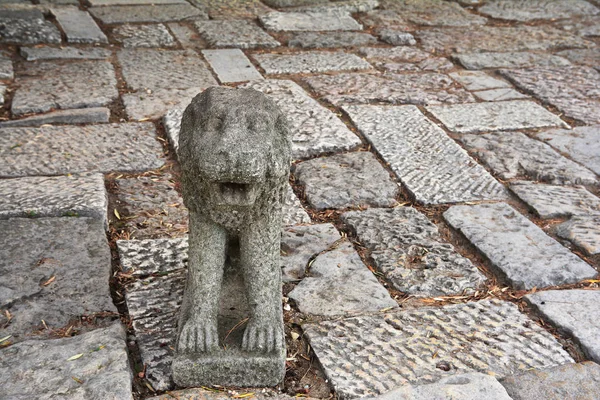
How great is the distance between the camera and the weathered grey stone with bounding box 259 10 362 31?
6383 millimetres

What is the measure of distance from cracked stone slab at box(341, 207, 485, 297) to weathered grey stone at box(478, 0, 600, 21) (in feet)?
13.9

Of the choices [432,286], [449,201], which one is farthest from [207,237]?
[449,201]

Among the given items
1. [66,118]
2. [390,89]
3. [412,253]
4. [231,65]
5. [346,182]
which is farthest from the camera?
[231,65]

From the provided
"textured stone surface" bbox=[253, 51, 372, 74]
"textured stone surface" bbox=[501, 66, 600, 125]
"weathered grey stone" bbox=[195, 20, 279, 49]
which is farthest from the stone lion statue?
"weathered grey stone" bbox=[195, 20, 279, 49]

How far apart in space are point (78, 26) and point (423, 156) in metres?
3.37

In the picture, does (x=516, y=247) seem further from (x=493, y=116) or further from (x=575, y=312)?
(x=493, y=116)

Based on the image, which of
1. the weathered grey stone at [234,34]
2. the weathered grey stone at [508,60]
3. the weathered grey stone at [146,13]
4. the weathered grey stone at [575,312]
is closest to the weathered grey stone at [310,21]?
the weathered grey stone at [234,34]

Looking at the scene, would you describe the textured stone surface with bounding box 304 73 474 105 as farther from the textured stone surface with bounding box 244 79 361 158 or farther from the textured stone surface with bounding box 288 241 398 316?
the textured stone surface with bounding box 288 241 398 316

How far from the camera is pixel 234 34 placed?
6.10 meters

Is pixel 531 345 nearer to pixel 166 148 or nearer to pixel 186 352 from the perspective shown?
pixel 186 352

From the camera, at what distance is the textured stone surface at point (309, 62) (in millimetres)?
5422

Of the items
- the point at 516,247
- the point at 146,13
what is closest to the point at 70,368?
the point at 516,247

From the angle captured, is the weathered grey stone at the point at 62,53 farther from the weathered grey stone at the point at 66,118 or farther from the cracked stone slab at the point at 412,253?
the cracked stone slab at the point at 412,253

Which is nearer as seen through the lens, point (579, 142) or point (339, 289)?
point (339, 289)
